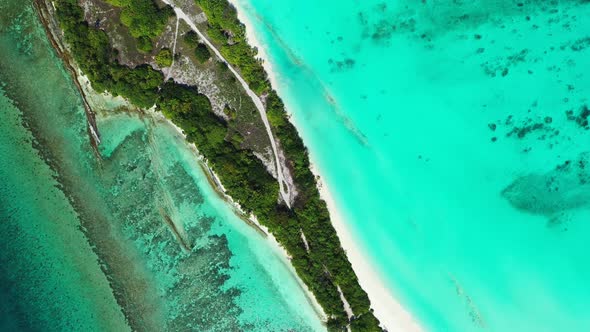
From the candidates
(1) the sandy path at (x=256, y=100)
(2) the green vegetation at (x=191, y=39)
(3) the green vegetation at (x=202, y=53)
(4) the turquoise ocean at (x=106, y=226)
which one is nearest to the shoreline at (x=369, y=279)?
(1) the sandy path at (x=256, y=100)

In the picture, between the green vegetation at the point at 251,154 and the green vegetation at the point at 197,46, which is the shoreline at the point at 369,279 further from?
the green vegetation at the point at 197,46

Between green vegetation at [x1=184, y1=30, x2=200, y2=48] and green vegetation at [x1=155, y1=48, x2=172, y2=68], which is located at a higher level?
green vegetation at [x1=184, y1=30, x2=200, y2=48]

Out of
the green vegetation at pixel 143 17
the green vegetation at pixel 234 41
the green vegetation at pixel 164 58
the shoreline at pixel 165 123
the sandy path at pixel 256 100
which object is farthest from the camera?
the shoreline at pixel 165 123

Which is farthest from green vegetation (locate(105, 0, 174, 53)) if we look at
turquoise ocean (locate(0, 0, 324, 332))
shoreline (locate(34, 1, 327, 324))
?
turquoise ocean (locate(0, 0, 324, 332))

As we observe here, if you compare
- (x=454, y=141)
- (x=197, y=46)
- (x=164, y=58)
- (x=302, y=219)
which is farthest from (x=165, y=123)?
(x=454, y=141)

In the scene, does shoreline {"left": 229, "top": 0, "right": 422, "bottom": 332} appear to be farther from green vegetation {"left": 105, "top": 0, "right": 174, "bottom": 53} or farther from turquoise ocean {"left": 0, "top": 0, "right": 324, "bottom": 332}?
green vegetation {"left": 105, "top": 0, "right": 174, "bottom": 53}

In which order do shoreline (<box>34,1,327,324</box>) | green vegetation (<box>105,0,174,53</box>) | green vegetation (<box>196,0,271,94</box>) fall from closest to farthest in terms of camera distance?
green vegetation (<box>196,0,271,94</box>) → green vegetation (<box>105,0,174,53</box>) → shoreline (<box>34,1,327,324</box>)

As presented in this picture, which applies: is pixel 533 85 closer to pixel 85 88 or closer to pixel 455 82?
pixel 455 82
